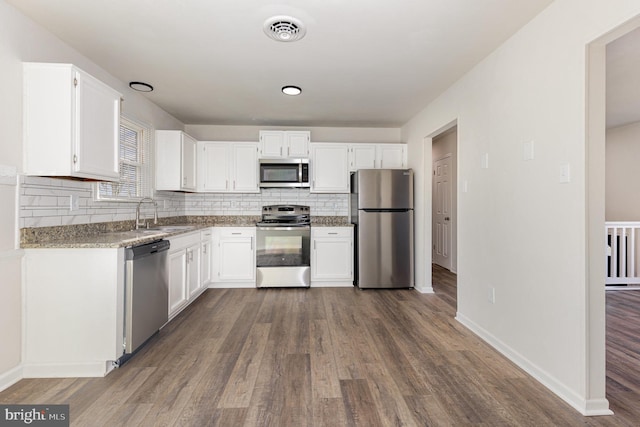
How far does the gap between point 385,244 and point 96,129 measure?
3.42 metres

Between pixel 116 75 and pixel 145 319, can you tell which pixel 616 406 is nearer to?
pixel 145 319

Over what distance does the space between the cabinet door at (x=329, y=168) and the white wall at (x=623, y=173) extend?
4.45 meters

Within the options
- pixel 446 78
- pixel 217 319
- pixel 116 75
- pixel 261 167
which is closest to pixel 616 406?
pixel 446 78

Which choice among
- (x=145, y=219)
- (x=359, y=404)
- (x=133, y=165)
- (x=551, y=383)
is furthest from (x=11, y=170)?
(x=551, y=383)

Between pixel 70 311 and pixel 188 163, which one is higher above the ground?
pixel 188 163

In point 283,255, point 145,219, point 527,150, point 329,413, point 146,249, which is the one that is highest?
point 527,150

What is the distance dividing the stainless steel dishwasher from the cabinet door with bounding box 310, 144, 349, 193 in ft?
Answer: 7.99

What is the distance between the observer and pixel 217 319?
125 inches

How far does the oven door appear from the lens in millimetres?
4324

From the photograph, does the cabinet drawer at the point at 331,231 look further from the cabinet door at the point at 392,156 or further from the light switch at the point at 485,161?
the light switch at the point at 485,161

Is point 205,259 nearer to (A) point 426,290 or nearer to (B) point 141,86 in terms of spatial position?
(B) point 141,86

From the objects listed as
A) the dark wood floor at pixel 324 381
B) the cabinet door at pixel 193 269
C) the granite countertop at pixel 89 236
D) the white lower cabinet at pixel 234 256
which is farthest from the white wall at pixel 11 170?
the white lower cabinet at pixel 234 256

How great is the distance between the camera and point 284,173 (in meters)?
4.55

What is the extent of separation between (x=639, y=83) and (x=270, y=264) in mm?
4661
